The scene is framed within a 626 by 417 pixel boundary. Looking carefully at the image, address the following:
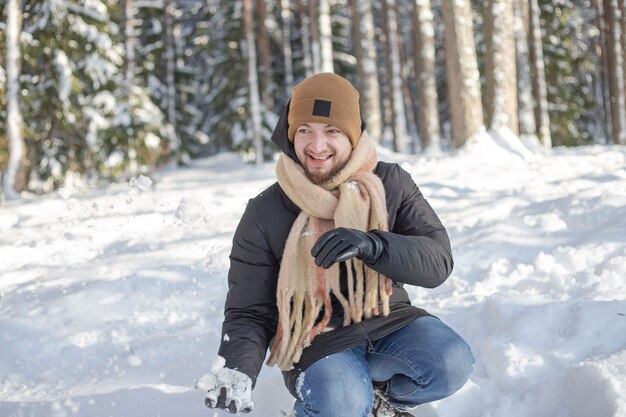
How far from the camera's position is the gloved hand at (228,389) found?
2.19 meters

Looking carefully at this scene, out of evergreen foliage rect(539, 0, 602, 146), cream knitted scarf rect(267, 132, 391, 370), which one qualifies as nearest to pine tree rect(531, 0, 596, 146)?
evergreen foliage rect(539, 0, 602, 146)

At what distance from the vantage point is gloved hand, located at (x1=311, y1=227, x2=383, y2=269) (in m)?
2.20

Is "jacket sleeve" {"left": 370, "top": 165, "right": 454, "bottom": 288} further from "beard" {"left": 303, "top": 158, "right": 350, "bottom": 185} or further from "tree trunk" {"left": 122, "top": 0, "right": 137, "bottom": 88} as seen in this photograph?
"tree trunk" {"left": 122, "top": 0, "right": 137, "bottom": 88}

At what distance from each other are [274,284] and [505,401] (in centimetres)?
131

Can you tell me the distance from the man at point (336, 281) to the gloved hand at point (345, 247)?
0.06ft

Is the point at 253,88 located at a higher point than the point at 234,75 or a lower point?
lower

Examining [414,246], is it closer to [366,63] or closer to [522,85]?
[366,63]

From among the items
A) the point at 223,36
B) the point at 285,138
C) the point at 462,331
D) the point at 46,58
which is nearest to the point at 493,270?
the point at 462,331

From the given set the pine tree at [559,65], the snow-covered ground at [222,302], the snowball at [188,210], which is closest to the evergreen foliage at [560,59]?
the pine tree at [559,65]

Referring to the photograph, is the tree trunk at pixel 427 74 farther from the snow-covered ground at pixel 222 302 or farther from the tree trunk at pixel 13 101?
the tree trunk at pixel 13 101

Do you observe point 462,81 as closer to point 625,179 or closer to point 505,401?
point 625,179

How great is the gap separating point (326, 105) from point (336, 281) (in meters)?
0.79

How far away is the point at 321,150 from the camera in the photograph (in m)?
2.60

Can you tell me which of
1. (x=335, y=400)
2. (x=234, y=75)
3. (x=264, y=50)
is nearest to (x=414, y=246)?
(x=335, y=400)
